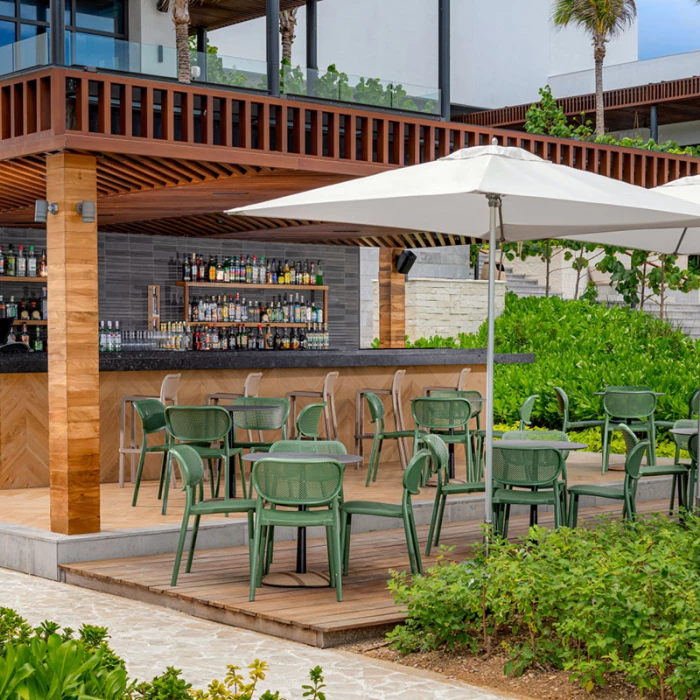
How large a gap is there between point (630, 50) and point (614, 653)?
122 ft

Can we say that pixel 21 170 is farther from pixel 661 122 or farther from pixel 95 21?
pixel 661 122

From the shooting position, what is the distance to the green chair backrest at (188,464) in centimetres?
688

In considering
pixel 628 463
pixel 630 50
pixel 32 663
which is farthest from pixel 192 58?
pixel 630 50

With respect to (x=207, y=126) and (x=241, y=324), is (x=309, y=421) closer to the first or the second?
(x=207, y=126)

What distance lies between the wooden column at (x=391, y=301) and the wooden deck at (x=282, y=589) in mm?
8169

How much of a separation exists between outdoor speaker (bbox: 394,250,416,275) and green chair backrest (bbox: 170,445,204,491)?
947cm

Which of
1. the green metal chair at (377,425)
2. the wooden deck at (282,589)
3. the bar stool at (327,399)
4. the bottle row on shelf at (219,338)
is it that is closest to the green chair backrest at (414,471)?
the wooden deck at (282,589)

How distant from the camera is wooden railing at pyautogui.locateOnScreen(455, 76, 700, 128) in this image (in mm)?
29391

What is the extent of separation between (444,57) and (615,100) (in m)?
20.5

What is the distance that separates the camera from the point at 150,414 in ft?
31.4

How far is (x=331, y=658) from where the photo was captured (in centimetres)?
585

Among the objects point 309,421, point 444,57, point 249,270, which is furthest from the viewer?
point 249,270

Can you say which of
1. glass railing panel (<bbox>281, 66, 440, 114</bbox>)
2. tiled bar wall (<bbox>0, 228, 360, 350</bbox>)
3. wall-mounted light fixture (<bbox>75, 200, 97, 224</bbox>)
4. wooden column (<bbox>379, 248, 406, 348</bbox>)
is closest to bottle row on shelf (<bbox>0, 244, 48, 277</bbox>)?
tiled bar wall (<bbox>0, 228, 360, 350</bbox>)

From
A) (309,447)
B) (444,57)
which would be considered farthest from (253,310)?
(309,447)
